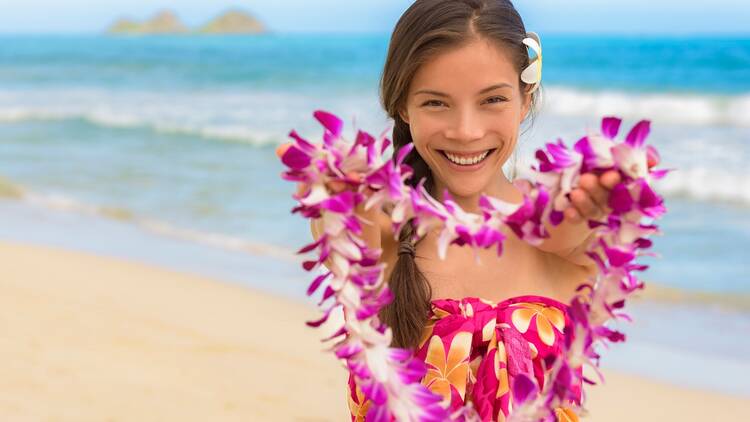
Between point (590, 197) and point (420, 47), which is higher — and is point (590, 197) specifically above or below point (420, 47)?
below

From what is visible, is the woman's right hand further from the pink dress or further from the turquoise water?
the pink dress

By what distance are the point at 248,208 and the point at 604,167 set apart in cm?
685

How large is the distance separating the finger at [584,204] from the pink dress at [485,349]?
0.73m

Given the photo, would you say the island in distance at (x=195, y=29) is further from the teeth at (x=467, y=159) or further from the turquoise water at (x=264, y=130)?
the teeth at (x=467, y=159)

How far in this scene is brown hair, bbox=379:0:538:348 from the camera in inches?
104

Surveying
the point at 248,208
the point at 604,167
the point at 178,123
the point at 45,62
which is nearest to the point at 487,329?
the point at 604,167

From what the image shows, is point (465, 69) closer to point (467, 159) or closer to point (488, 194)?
point (467, 159)

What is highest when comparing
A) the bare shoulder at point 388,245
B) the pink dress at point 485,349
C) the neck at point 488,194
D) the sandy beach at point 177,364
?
the neck at point 488,194

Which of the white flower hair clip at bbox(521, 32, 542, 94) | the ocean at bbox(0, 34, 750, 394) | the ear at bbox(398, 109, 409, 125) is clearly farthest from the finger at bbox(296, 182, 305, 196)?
the white flower hair clip at bbox(521, 32, 542, 94)

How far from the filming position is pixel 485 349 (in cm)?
267

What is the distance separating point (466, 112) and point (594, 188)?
703mm

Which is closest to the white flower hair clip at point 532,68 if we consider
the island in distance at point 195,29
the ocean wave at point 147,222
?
the ocean wave at point 147,222

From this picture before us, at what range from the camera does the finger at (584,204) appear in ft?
6.37

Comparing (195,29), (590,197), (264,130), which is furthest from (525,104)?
(195,29)
